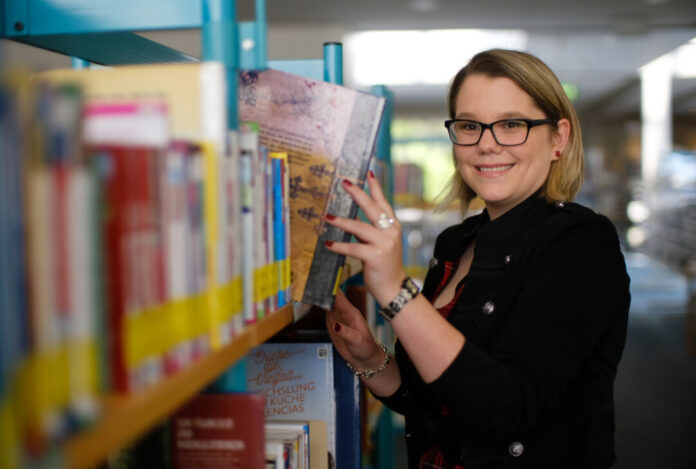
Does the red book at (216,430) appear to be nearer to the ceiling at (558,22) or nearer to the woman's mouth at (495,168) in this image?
the woman's mouth at (495,168)

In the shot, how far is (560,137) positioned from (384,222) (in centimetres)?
66

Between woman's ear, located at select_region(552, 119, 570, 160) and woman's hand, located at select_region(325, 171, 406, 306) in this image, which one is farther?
woman's ear, located at select_region(552, 119, 570, 160)

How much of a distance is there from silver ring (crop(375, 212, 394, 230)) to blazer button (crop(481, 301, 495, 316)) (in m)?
0.38

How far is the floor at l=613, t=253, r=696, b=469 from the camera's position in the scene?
3.47 metres

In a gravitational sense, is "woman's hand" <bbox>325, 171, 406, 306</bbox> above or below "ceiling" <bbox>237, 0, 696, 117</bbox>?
below

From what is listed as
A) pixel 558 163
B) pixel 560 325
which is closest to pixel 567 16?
pixel 558 163

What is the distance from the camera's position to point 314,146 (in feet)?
3.59

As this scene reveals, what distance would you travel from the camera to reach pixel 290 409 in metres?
1.36

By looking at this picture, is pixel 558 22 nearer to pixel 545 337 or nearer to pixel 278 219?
pixel 545 337

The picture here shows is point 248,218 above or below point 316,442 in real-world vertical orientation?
above

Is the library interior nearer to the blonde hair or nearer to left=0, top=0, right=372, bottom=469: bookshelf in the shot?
left=0, top=0, right=372, bottom=469: bookshelf

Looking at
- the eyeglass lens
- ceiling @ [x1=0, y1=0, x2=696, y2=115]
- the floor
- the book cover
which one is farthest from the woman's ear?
ceiling @ [x1=0, y1=0, x2=696, y2=115]

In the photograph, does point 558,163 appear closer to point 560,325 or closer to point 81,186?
point 560,325

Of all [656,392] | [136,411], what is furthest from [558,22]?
[136,411]
